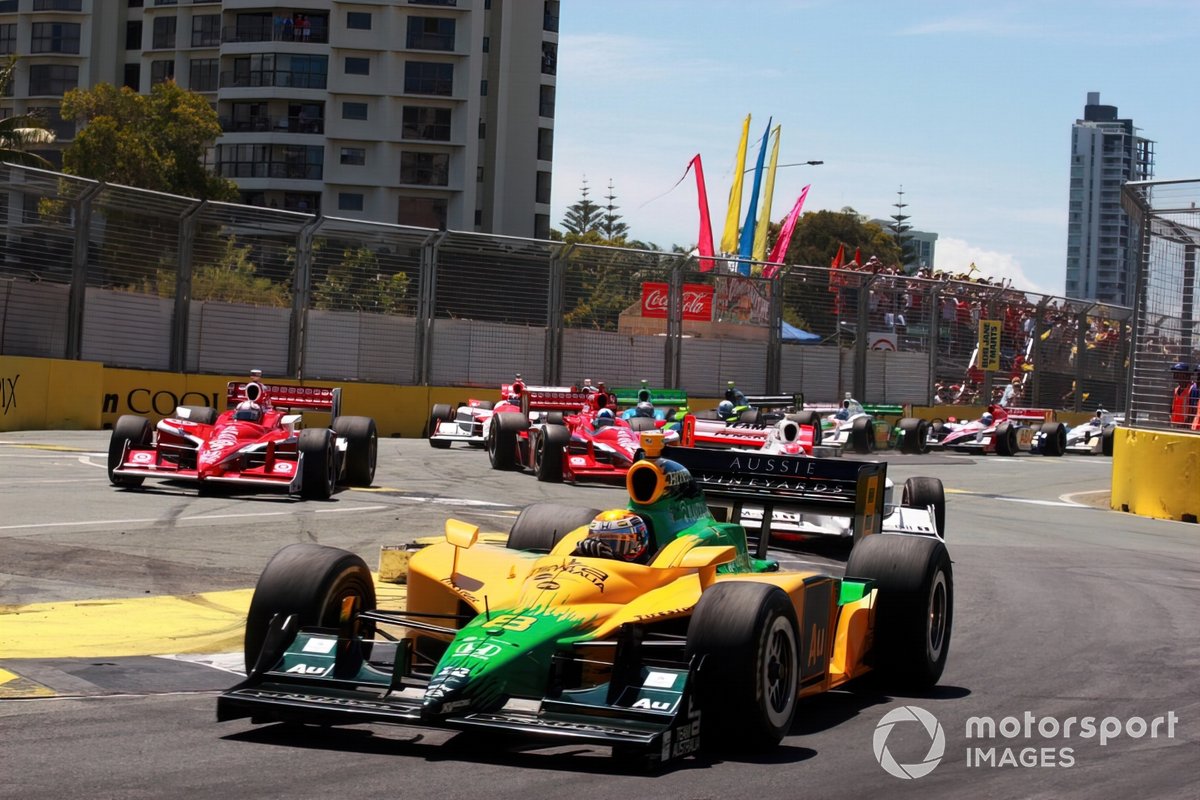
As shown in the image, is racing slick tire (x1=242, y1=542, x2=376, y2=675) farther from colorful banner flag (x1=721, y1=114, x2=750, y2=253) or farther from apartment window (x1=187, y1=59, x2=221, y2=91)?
apartment window (x1=187, y1=59, x2=221, y2=91)

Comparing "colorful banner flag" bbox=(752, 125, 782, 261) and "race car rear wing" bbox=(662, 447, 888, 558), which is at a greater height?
"colorful banner flag" bbox=(752, 125, 782, 261)

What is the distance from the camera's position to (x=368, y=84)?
7125 cm

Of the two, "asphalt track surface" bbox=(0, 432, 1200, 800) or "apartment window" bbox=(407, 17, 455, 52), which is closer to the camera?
"asphalt track surface" bbox=(0, 432, 1200, 800)

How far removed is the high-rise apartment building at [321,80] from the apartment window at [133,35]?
502mm

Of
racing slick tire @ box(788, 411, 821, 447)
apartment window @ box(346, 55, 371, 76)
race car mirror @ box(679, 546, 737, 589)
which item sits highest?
apartment window @ box(346, 55, 371, 76)

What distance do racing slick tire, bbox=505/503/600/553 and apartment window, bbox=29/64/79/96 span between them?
71.8 m

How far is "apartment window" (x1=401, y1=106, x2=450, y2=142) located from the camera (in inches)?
2820

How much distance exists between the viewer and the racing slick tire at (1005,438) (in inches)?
1364

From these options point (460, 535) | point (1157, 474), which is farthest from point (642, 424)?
point (460, 535)

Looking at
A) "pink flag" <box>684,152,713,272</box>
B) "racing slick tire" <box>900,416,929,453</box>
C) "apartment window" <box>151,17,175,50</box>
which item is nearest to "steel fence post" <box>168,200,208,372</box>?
"racing slick tire" <box>900,416,929,453</box>

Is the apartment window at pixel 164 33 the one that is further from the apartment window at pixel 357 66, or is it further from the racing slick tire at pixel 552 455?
the racing slick tire at pixel 552 455

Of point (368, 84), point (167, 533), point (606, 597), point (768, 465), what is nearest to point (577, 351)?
point (167, 533)

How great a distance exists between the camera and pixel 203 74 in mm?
73938
